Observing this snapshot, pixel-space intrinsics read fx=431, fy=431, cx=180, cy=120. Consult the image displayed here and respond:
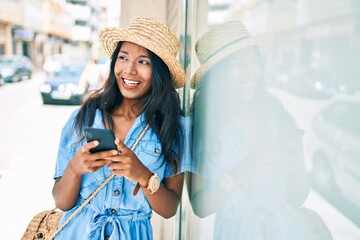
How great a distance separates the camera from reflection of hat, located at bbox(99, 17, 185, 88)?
1.72m

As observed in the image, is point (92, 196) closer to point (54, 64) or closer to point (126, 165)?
point (126, 165)

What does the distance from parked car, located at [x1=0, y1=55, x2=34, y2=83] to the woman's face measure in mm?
22015

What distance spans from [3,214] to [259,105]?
4168 mm

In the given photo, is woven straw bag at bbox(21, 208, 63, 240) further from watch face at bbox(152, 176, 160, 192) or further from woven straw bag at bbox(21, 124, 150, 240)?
watch face at bbox(152, 176, 160, 192)

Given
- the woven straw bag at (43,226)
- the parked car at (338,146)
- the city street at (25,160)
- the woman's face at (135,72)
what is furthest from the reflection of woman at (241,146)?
the city street at (25,160)

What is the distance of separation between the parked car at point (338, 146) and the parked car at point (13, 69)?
22960 mm

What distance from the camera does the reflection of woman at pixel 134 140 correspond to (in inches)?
67.2

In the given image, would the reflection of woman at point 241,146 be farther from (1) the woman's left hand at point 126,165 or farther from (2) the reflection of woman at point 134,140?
(1) the woman's left hand at point 126,165

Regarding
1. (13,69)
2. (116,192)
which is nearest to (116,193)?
(116,192)

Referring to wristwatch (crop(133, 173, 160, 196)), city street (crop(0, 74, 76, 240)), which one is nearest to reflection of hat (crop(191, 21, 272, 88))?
wristwatch (crop(133, 173, 160, 196))

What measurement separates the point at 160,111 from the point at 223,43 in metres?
0.38

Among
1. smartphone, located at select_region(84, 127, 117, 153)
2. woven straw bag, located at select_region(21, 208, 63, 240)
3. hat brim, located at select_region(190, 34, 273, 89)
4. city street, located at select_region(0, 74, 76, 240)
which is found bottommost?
city street, located at select_region(0, 74, 76, 240)

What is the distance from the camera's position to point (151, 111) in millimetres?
1774

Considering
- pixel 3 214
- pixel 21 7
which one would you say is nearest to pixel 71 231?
pixel 3 214
